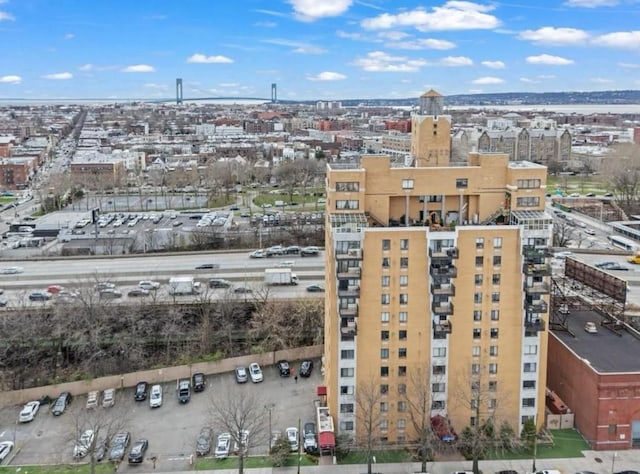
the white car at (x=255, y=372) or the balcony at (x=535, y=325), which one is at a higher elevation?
the balcony at (x=535, y=325)

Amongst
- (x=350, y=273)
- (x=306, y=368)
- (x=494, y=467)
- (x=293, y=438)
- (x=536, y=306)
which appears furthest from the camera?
(x=306, y=368)

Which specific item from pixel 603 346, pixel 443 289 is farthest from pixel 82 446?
pixel 603 346

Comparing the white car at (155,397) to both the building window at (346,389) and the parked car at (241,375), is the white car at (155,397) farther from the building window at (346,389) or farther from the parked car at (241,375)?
the building window at (346,389)

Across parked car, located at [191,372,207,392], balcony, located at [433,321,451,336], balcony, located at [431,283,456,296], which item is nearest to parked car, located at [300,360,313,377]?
parked car, located at [191,372,207,392]

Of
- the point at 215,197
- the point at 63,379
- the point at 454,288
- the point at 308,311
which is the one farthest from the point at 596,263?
the point at 215,197

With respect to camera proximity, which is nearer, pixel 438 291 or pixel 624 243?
pixel 438 291

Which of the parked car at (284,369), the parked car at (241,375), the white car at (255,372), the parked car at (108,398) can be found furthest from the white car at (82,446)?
the parked car at (284,369)

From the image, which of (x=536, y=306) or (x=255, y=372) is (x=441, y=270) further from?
(x=255, y=372)

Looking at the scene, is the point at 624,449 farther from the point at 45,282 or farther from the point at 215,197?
the point at 215,197
